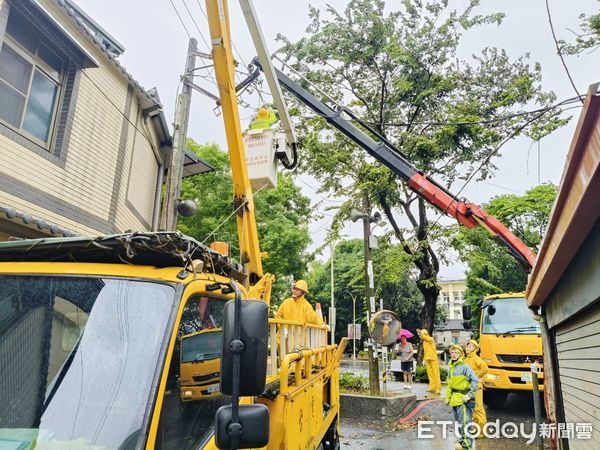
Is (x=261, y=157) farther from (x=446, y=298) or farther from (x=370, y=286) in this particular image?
(x=446, y=298)

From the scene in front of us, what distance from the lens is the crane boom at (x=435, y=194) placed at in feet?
27.2

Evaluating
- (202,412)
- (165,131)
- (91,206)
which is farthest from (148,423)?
(165,131)

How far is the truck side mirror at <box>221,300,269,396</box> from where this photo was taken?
177 cm

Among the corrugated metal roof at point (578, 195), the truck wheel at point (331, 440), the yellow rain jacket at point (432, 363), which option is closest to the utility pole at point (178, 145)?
the truck wheel at point (331, 440)

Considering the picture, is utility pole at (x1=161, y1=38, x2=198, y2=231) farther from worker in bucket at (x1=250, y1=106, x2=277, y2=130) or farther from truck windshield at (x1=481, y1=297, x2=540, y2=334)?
truck windshield at (x1=481, y1=297, x2=540, y2=334)

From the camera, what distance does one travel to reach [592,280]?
2457mm

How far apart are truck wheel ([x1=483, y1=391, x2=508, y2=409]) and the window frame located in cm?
1038

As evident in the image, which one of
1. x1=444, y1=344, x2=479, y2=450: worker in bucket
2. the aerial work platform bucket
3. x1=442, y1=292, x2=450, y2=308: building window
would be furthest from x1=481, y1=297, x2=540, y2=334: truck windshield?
x1=442, y1=292, x2=450, y2=308: building window

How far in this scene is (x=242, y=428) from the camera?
1744 mm

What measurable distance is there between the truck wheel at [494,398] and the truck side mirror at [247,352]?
984 cm

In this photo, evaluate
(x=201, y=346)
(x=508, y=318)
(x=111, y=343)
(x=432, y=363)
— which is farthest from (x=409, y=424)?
(x=111, y=343)

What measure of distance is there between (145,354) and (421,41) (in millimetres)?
14666

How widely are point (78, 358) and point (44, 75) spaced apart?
621 cm

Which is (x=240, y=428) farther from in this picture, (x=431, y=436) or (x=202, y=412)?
(x=431, y=436)
